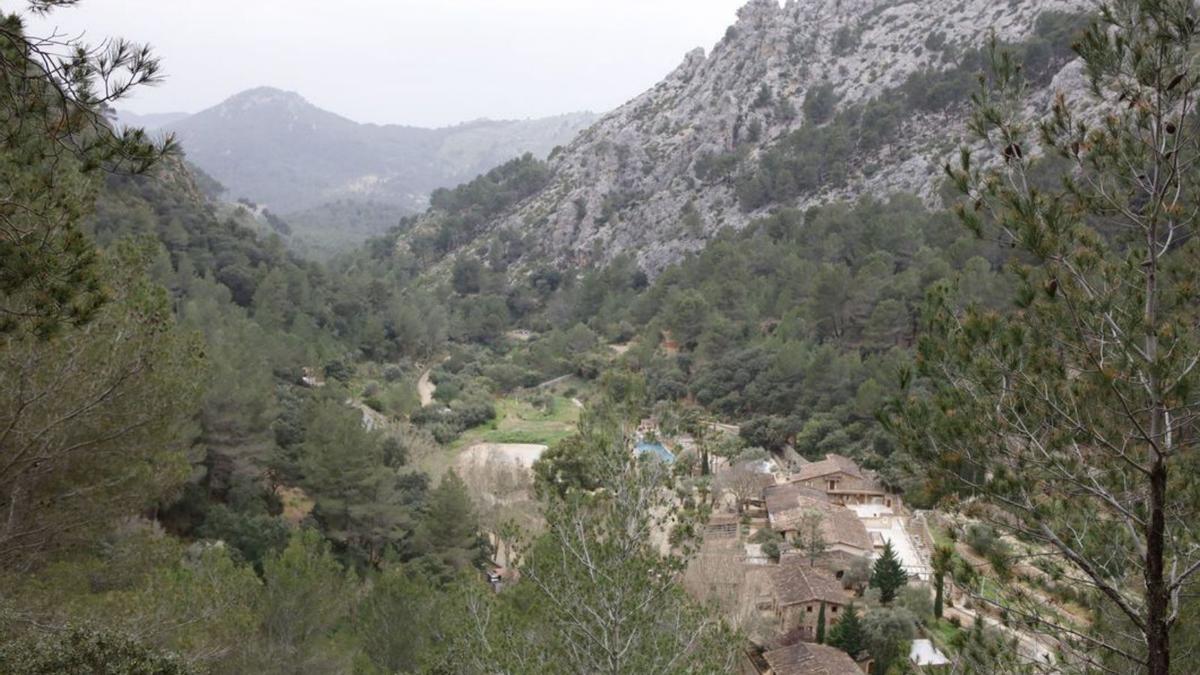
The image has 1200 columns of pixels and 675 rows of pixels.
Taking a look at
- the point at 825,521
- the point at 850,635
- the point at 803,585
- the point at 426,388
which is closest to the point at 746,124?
the point at 426,388

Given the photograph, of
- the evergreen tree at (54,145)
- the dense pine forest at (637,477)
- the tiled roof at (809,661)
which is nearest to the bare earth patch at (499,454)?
the dense pine forest at (637,477)

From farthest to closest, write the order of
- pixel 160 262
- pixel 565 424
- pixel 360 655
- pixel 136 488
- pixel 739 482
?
pixel 565 424
pixel 160 262
pixel 739 482
pixel 360 655
pixel 136 488

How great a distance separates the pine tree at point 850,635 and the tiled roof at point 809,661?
335 mm

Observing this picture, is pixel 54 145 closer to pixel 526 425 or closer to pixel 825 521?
pixel 825 521

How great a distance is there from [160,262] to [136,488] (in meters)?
26.1

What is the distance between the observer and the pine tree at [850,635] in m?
14.9

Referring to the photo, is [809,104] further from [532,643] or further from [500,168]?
[532,643]

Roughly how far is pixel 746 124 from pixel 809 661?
5699 centimetres

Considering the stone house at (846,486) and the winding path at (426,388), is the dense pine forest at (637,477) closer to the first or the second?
the stone house at (846,486)

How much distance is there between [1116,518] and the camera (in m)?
4.76

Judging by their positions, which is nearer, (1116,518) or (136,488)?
(1116,518)

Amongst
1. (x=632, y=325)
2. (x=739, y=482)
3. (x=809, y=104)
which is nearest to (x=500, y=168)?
(x=809, y=104)

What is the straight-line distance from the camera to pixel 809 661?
14086 mm

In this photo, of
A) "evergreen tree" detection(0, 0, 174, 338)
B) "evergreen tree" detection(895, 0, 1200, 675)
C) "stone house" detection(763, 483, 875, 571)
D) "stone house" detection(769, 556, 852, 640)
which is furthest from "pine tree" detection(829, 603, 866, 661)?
"evergreen tree" detection(0, 0, 174, 338)
